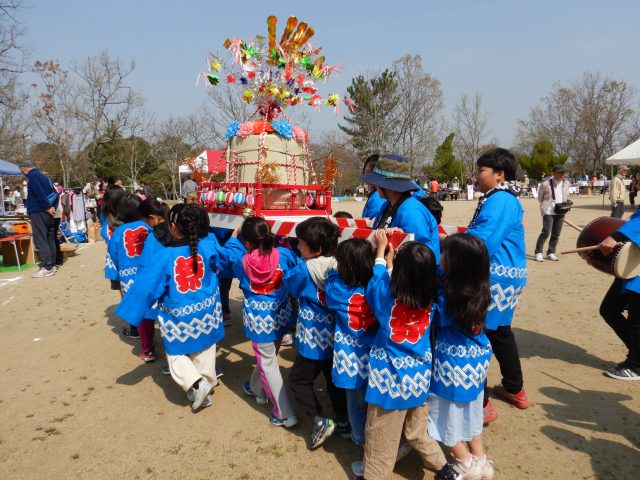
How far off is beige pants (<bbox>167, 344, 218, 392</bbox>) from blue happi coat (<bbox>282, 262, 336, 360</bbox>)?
3.33 feet

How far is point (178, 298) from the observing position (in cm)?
329

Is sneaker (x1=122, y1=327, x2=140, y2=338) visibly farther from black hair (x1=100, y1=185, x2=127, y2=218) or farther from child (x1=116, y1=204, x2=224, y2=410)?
child (x1=116, y1=204, x2=224, y2=410)

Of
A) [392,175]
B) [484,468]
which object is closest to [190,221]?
[392,175]

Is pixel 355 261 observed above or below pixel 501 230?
below

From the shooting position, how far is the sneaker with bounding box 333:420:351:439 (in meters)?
3.02

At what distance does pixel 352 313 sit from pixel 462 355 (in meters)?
0.65

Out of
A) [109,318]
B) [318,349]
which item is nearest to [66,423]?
[318,349]

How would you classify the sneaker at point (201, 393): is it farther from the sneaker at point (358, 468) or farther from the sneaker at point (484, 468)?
the sneaker at point (484, 468)

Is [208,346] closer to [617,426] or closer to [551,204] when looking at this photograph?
[617,426]

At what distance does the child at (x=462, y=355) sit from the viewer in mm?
2229

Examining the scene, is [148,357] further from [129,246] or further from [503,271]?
[503,271]

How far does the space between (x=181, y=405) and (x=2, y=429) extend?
1274mm

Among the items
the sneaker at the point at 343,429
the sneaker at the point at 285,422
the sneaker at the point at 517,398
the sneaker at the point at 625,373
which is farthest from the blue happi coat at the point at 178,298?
the sneaker at the point at 625,373

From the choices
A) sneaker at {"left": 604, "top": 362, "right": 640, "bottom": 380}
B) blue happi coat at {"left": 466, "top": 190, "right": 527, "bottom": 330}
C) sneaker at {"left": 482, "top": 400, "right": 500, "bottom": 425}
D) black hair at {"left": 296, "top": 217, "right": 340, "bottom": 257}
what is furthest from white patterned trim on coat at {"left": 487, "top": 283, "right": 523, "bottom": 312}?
sneaker at {"left": 604, "top": 362, "right": 640, "bottom": 380}
